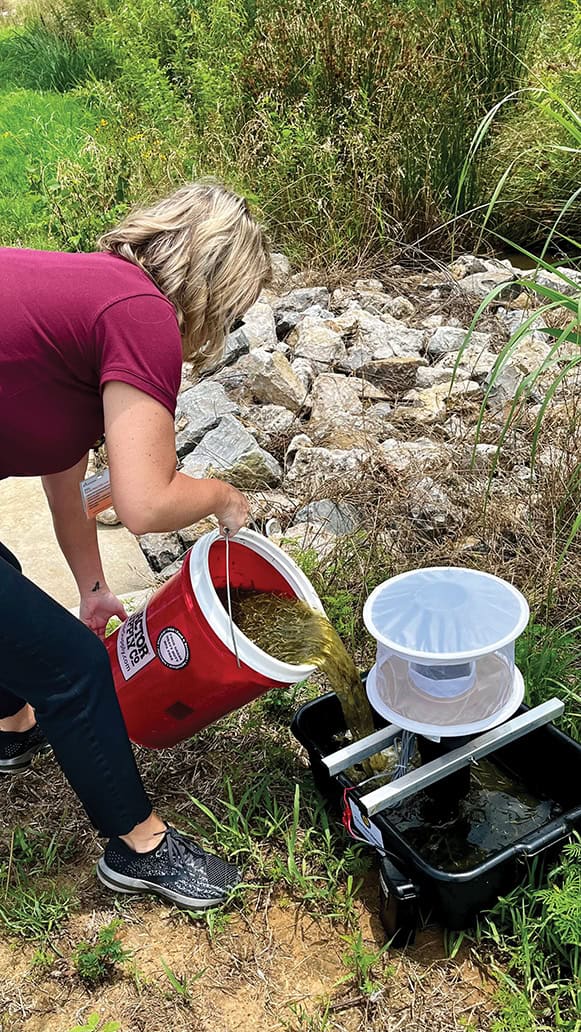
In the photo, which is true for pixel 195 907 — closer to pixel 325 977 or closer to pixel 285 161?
pixel 325 977

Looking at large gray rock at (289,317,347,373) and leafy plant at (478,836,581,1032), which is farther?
large gray rock at (289,317,347,373)

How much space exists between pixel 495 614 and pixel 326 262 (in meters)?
3.48

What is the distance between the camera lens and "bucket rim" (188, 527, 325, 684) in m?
1.94

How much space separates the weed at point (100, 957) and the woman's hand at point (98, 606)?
0.81 metres

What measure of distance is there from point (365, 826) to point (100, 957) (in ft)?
2.01

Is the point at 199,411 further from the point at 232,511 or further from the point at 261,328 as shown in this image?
the point at 232,511

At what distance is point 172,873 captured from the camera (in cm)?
207

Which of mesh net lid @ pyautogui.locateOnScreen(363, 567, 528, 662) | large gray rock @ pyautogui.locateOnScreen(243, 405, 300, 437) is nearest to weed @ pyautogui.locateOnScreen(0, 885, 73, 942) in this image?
mesh net lid @ pyautogui.locateOnScreen(363, 567, 528, 662)

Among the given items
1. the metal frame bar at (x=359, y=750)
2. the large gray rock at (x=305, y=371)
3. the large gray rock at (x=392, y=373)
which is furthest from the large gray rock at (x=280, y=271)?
the metal frame bar at (x=359, y=750)

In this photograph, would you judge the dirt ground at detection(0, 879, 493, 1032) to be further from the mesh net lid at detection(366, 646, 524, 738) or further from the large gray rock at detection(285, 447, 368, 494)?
the large gray rock at detection(285, 447, 368, 494)

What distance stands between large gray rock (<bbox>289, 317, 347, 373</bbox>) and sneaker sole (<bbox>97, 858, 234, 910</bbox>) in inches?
96.1

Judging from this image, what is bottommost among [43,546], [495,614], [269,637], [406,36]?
[43,546]

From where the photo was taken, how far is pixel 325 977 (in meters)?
1.93

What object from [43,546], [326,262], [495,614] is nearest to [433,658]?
[495,614]
